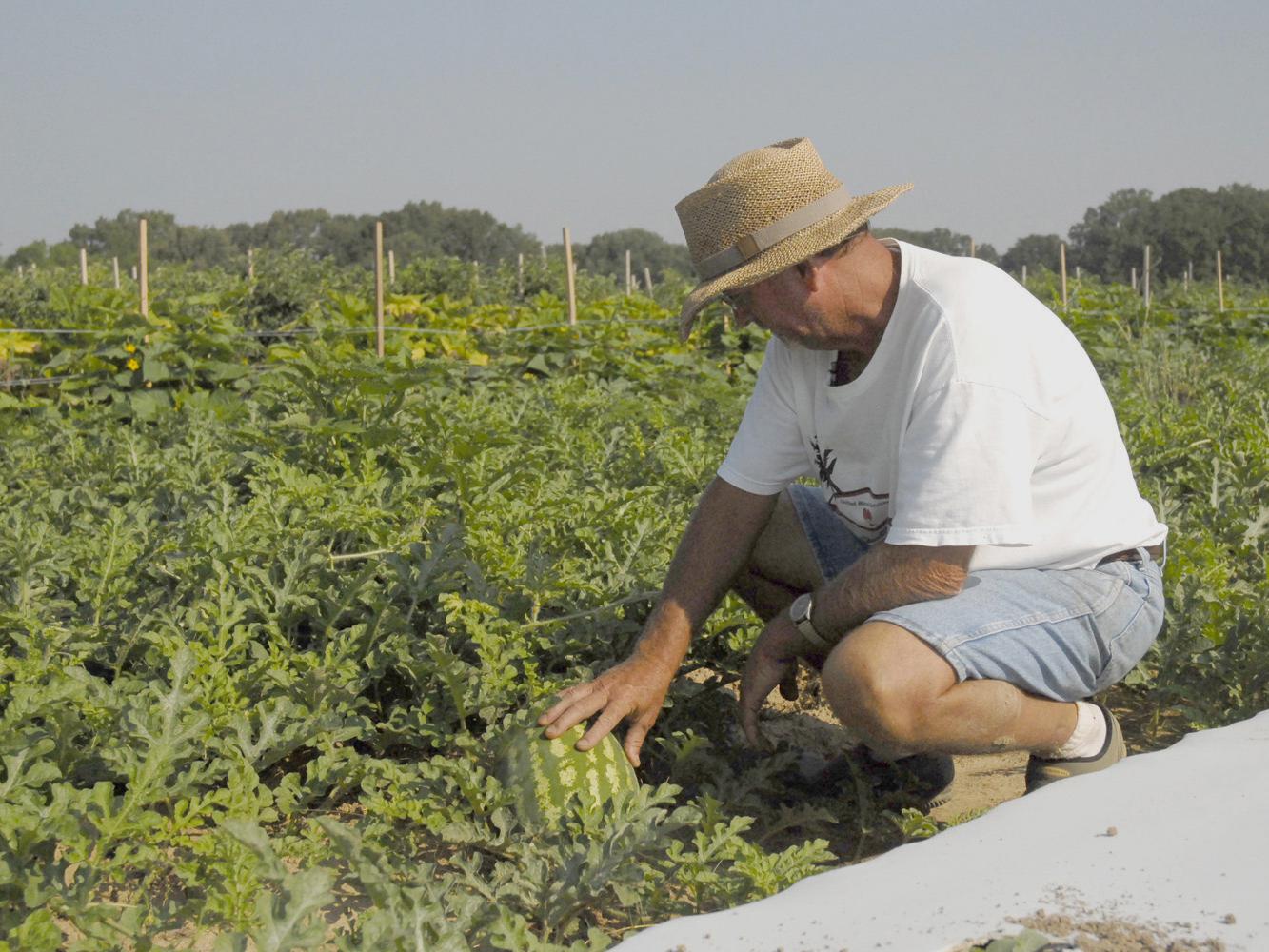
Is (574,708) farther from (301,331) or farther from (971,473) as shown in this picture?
(301,331)

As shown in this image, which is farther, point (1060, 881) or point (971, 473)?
point (971, 473)

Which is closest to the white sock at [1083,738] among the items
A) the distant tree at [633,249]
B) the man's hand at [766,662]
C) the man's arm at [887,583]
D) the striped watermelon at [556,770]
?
the man's arm at [887,583]

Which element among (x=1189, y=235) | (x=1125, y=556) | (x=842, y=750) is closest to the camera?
(x=1125, y=556)

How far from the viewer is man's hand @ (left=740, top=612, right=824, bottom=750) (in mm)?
3006

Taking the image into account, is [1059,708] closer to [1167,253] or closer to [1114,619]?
[1114,619]

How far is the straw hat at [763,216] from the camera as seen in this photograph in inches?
109

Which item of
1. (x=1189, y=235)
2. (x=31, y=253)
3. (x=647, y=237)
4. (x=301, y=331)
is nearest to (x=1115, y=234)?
(x=1189, y=235)

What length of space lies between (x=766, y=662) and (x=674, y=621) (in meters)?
0.24

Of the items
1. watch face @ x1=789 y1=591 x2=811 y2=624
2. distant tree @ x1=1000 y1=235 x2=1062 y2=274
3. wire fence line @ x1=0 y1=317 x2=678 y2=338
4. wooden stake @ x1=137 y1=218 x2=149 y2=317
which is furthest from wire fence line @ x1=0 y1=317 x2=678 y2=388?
distant tree @ x1=1000 y1=235 x2=1062 y2=274

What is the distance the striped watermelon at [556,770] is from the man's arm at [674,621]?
0.13ft

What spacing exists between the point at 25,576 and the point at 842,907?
2.40m

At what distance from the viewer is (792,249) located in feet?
9.06

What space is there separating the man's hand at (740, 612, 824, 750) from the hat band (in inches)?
32.9

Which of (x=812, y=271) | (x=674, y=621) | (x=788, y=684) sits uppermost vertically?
(x=812, y=271)
